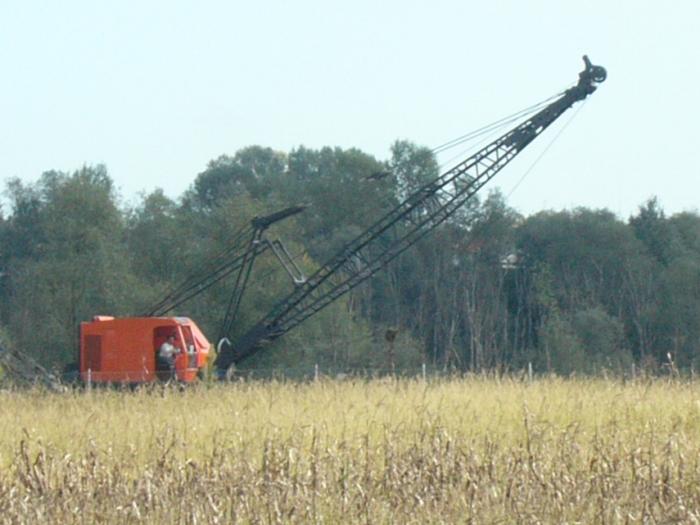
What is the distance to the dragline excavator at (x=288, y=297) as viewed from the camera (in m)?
32.9

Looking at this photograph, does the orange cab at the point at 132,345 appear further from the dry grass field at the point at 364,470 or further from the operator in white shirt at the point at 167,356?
the dry grass field at the point at 364,470

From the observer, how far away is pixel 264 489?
9438mm

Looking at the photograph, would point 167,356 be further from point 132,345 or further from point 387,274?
point 387,274

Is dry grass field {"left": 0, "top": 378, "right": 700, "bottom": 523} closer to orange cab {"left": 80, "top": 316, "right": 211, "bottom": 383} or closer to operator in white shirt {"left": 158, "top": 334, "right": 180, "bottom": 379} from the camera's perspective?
operator in white shirt {"left": 158, "top": 334, "right": 180, "bottom": 379}

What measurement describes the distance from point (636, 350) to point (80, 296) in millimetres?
21220

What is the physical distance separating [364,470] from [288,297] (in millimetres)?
27703

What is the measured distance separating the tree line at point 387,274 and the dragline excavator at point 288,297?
387 centimetres

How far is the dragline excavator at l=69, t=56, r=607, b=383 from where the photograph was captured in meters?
32.9

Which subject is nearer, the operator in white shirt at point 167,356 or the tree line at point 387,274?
the operator in white shirt at point 167,356

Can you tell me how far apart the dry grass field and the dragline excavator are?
56.1 ft

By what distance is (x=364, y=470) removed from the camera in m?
10.5

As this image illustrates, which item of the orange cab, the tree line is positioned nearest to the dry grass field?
the orange cab

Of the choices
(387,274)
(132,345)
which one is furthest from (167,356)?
(387,274)

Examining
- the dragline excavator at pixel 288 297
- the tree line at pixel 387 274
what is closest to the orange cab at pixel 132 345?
the dragline excavator at pixel 288 297
